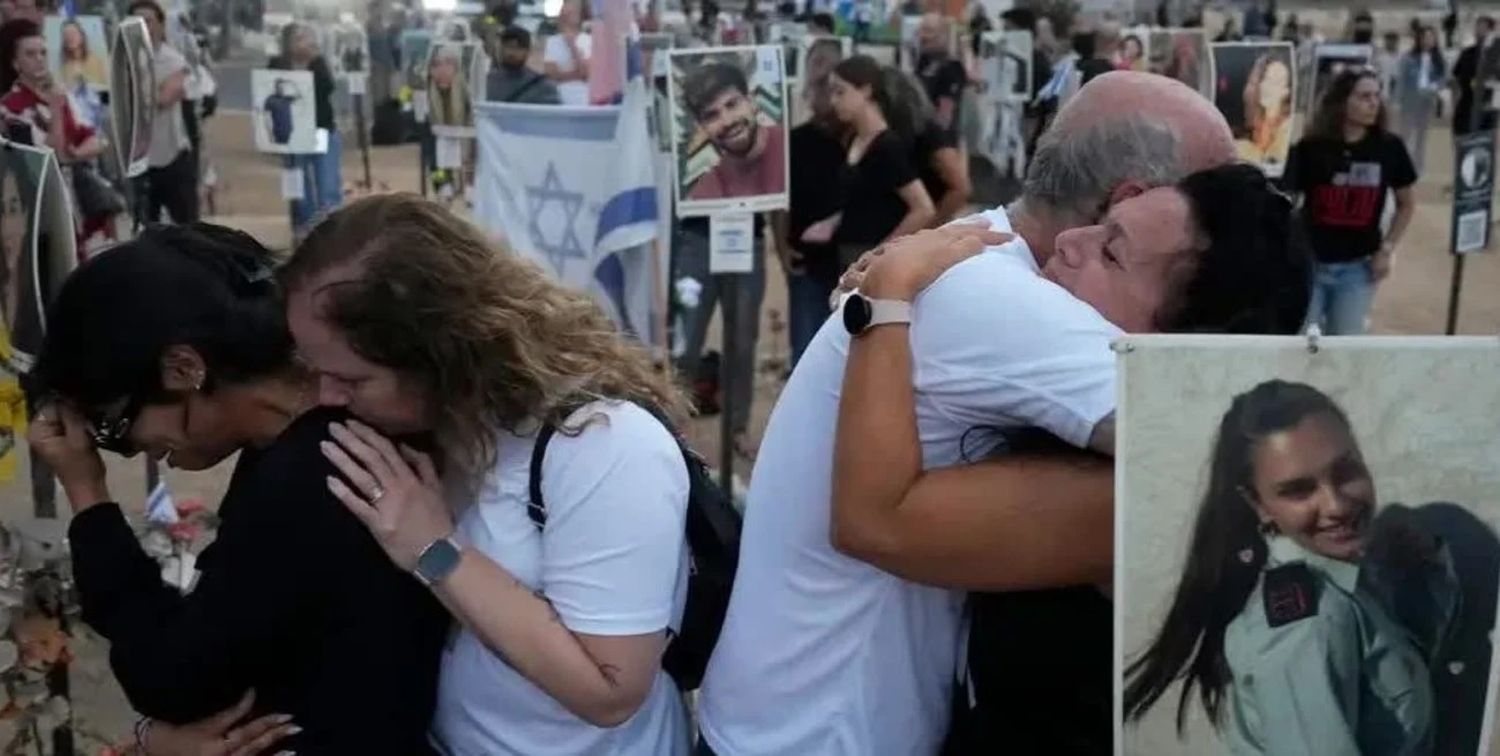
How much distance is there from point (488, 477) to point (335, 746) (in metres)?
0.31

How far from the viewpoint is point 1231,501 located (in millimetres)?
1442

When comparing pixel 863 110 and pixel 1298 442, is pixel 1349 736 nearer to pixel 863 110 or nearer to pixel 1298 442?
pixel 1298 442

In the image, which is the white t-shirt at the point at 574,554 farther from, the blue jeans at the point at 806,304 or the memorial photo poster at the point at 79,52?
the memorial photo poster at the point at 79,52

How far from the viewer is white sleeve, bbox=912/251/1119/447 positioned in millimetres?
1552

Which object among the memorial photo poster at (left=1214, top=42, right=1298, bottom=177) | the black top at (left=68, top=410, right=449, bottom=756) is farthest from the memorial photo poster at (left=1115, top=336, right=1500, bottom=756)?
the memorial photo poster at (left=1214, top=42, right=1298, bottom=177)

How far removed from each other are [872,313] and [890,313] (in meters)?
0.02

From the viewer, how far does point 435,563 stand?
1.67 metres

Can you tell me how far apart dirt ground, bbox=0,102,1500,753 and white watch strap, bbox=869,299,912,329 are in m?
2.03

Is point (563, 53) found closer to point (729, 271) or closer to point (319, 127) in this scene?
point (319, 127)

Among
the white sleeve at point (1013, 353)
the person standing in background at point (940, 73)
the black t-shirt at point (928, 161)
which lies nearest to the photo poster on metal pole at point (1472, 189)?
the black t-shirt at point (928, 161)

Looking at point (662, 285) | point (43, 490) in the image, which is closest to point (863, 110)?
point (662, 285)

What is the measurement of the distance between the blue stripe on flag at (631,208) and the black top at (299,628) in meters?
3.85

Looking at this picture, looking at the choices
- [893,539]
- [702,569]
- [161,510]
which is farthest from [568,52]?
[893,539]

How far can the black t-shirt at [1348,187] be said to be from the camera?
6945mm
